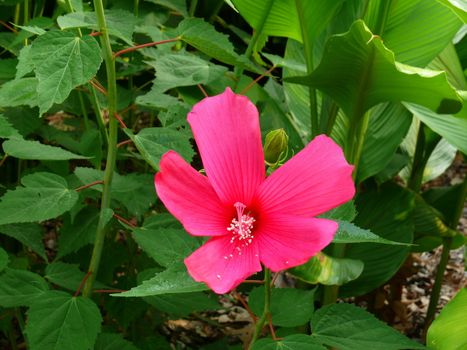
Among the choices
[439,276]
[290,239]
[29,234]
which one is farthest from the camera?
[439,276]

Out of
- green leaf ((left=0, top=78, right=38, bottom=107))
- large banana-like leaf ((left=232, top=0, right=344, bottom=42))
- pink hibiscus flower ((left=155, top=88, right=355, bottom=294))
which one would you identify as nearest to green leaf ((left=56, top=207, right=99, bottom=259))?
green leaf ((left=0, top=78, right=38, bottom=107))

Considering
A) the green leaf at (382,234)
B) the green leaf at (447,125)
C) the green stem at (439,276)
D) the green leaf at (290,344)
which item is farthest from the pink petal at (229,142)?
the green stem at (439,276)

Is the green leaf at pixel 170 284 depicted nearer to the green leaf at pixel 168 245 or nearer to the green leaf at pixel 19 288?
the green leaf at pixel 168 245

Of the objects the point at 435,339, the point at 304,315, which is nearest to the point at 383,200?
the point at 435,339

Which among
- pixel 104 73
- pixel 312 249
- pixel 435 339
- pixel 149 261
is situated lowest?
pixel 149 261

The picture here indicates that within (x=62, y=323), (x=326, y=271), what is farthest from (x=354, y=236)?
(x=326, y=271)

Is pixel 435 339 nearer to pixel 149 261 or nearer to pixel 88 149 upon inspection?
pixel 149 261

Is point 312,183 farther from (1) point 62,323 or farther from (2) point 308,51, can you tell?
(2) point 308,51
